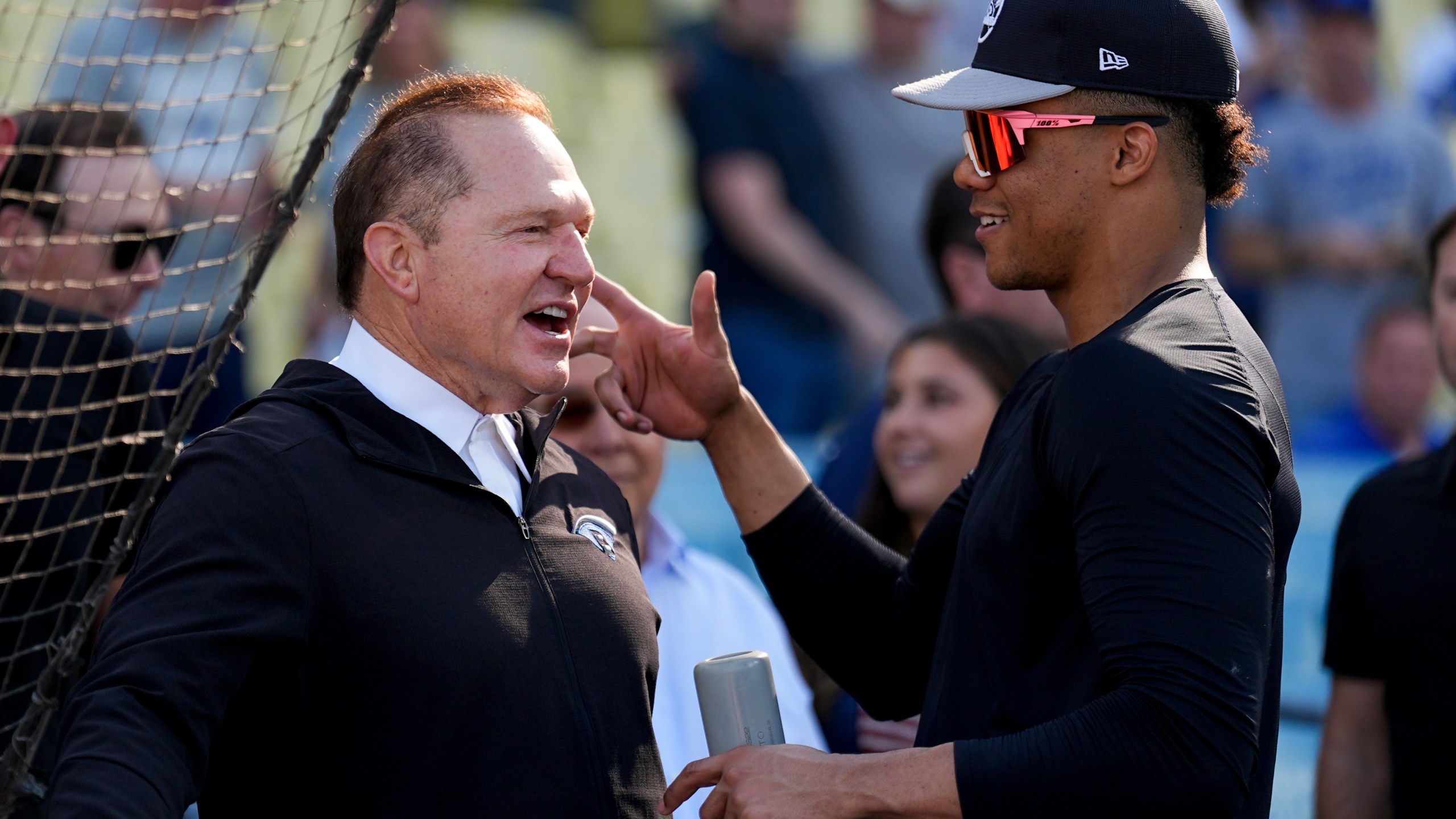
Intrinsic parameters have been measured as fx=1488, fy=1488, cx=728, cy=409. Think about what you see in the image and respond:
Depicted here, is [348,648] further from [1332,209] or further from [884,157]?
[1332,209]

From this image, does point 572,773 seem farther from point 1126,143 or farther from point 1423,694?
point 1423,694

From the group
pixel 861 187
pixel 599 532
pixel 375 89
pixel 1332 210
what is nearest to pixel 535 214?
pixel 599 532

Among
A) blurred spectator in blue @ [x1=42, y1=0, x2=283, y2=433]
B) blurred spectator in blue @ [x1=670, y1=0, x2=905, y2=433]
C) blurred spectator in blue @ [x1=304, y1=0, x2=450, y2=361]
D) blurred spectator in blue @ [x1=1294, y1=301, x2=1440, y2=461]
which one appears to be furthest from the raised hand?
blurred spectator in blue @ [x1=1294, y1=301, x2=1440, y2=461]

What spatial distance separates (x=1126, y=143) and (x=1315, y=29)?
5115 millimetres

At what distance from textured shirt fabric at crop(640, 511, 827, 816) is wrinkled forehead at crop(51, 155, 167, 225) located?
1174mm

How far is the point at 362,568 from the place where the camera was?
1728mm

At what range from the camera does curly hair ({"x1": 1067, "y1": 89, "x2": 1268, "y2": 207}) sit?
5.93 ft

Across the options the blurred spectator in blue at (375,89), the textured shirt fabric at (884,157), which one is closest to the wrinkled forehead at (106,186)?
the blurred spectator in blue at (375,89)

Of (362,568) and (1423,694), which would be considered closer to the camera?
(362,568)

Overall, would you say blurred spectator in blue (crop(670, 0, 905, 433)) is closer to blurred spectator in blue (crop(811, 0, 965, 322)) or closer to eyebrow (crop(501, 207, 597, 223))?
blurred spectator in blue (crop(811, 0, 965, 322))

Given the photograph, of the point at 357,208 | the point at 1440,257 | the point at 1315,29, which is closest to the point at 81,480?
the point at 357,208

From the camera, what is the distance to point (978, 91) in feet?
6.16

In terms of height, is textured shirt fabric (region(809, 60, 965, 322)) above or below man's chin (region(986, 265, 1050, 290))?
below

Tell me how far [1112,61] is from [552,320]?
809mm
